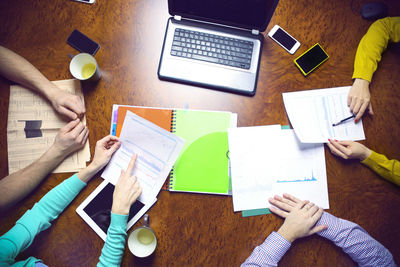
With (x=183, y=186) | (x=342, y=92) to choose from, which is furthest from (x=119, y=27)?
(x=342, y=92)

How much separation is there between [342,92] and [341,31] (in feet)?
0.79

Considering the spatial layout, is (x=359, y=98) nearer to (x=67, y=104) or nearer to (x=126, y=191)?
(x=126, y=191)

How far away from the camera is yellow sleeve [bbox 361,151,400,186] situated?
2.75 ft

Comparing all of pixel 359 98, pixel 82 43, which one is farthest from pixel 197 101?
pixel 359 98

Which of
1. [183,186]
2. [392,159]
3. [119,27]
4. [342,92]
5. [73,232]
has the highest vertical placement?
[119,27]

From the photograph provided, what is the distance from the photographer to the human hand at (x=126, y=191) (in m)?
0.81

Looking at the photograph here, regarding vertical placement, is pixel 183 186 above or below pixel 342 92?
below

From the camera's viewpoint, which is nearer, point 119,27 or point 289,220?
point 289,220

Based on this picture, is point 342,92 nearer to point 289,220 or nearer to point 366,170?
point 366,170

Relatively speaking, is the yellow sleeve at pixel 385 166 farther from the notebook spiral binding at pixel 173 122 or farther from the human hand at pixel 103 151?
the human hand at pixel 103 151

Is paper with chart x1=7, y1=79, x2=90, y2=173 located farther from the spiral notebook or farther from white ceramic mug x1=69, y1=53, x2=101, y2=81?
the spiral notebook

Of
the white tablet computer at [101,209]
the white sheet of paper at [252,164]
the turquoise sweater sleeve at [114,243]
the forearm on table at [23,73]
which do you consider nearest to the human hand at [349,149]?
the white sheet of paper at [252,164]

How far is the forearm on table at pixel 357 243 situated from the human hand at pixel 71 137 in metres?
0.88

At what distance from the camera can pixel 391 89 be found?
90 centimetres
